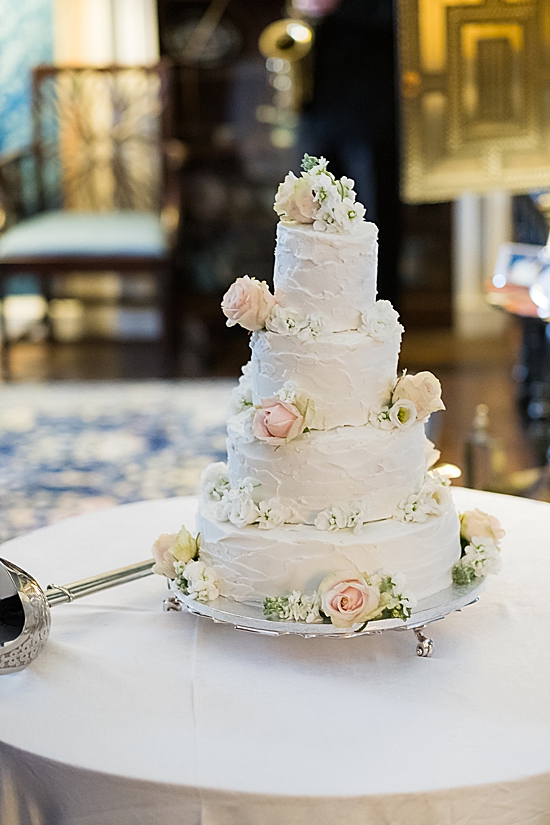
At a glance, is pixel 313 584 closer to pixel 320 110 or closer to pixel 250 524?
pixel 250 524

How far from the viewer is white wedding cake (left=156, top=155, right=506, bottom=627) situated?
154 cm

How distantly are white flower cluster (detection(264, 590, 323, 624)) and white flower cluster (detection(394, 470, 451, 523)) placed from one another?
20 cm

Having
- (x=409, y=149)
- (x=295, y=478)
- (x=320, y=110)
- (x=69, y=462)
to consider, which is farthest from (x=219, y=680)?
(x=320, y=110)

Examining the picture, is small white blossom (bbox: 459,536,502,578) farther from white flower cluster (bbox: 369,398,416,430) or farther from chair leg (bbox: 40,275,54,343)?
chair leg (bbox: 40,275,54,343)

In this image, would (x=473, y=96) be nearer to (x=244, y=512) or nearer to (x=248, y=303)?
(x=248, y=303)

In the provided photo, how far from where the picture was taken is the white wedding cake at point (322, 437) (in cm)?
154

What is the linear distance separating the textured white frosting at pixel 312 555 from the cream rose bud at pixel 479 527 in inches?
4.5

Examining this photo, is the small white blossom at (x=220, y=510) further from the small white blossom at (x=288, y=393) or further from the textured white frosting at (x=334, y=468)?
the small white blossom at (x=288, y=393)

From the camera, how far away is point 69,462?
407 cm

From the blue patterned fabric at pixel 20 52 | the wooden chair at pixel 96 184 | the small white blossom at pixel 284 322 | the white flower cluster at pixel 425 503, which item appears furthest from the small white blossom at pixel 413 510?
the blue patterned fabric at pixel 20 52

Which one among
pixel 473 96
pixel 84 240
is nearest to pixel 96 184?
pixel 84 240

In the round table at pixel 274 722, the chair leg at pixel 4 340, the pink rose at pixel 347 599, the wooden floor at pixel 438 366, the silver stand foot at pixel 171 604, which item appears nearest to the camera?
the round table at pixel 274 722

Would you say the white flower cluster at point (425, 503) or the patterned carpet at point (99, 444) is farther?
the patterned carpet at point (99, 444)

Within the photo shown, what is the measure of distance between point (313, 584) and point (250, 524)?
136mm
